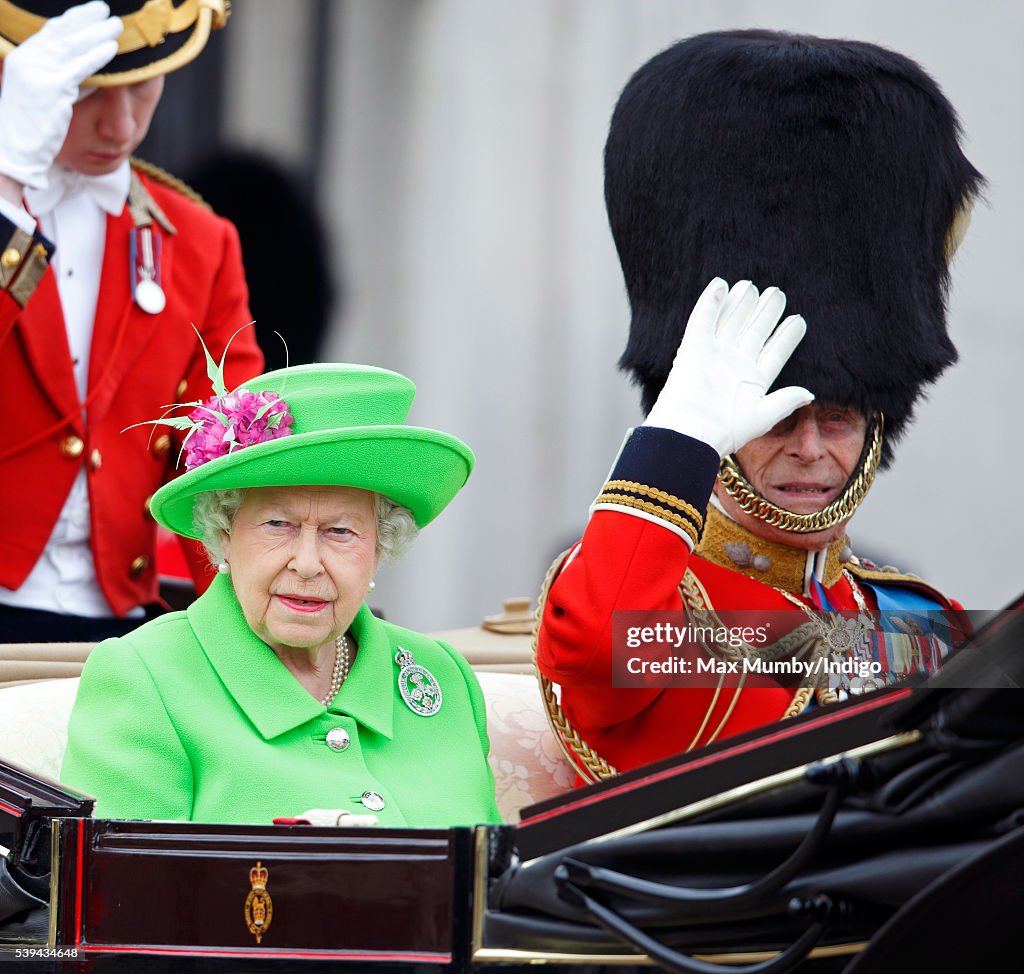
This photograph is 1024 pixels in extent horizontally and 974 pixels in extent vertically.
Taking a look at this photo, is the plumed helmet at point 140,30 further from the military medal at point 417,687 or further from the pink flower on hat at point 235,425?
the military medal at point 417,687

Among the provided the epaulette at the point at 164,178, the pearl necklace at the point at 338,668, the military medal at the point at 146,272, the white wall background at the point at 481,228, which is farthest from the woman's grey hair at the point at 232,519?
the white wall background at the point at 481,228

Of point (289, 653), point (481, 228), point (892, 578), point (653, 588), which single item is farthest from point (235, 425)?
point (481, 228)

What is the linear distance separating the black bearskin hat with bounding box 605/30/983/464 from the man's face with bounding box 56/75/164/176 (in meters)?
1.07

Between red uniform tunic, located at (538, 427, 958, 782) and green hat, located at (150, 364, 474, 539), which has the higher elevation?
green hat, located at (150, 364, 474, 539)

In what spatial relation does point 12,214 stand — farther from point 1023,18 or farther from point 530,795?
point 1023,18

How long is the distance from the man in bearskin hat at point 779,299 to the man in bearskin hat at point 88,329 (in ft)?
3.31

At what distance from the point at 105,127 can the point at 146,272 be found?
0.27m

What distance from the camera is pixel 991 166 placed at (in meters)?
4.07

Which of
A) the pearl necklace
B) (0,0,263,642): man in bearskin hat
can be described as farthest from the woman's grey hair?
(0,0,263,642): man in bearskin hat

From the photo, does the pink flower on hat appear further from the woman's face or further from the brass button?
the brass button

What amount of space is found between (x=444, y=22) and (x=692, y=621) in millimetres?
3272

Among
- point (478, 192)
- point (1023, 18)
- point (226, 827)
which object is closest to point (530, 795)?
point (226, 827)

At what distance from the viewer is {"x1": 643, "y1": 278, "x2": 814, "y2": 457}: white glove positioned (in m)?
2.32

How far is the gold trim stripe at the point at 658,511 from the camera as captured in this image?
228cm
